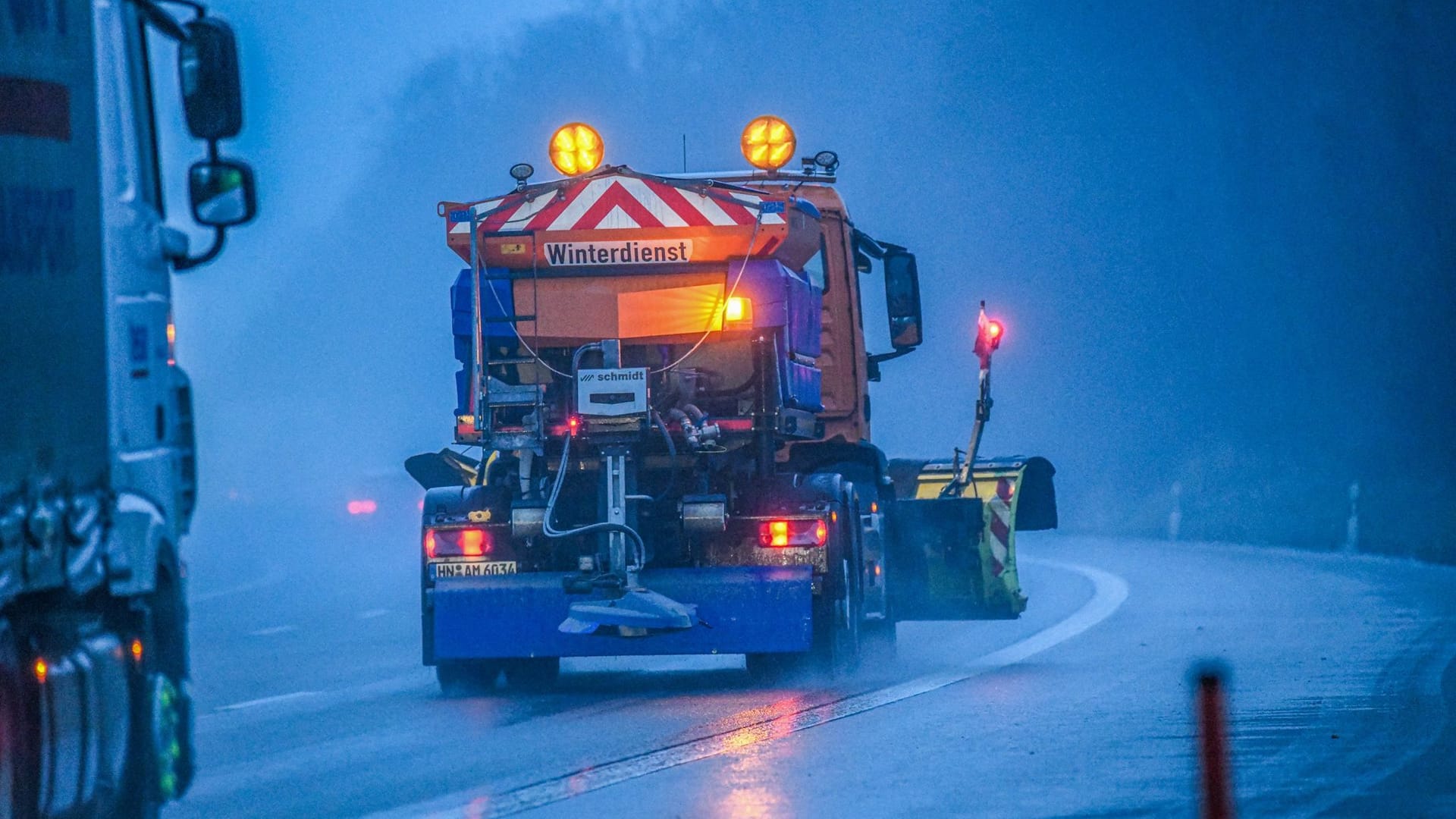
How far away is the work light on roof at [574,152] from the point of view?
47.1 feet

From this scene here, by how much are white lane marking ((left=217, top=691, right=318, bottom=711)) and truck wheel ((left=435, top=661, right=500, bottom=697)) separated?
3.12 feet

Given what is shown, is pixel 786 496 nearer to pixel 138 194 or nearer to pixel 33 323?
pixel 138 194

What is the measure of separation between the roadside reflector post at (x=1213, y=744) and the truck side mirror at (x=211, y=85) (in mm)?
4219

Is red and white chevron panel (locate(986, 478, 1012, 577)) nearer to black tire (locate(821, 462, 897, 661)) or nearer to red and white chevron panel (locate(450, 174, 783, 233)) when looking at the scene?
black tire (locate(821, 462, 897, 661))

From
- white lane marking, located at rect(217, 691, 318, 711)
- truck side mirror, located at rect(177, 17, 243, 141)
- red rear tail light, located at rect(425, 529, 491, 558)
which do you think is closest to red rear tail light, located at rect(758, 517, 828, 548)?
red rear tail light, located at rect(425, 529, 491, 558)

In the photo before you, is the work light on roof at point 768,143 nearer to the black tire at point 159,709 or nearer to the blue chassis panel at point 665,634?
the blue chassis panel at point 665,634

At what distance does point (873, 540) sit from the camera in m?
14.9

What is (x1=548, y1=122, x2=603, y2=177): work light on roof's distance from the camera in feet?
47.1

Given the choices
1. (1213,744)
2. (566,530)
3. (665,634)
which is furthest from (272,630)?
(1213,744)

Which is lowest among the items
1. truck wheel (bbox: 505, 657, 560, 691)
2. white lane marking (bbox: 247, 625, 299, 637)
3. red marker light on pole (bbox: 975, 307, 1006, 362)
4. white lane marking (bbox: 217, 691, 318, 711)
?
white lane marking (bbox: 247, 625, 299, 637)

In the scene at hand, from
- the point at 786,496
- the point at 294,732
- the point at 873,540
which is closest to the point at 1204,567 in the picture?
the point at 873,540

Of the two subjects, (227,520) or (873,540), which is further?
(227,520)

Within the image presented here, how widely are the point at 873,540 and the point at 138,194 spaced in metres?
8.16

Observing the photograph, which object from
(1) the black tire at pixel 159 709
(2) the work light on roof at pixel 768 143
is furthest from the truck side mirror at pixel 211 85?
(2) the work light on roof at pixel 768 143
